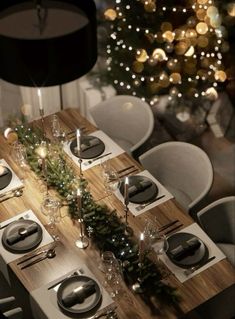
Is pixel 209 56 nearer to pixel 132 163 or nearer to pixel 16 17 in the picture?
pixel 132 163

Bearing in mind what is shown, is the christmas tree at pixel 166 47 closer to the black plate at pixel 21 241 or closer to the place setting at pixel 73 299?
the black plate at pixel 21 241

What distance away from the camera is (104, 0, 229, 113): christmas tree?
13.2 feet

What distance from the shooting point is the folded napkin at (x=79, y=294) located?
2600 millimetres

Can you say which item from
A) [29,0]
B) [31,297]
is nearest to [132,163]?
[31,297]

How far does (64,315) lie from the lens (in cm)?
257

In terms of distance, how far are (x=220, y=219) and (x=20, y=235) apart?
124cm

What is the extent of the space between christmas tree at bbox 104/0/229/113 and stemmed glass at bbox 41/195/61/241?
161cm

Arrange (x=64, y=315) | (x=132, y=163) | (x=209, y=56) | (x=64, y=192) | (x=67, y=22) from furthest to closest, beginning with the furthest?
1. (x=209, y=56)
2. (x=132, y=163)
3. (x=64, y=192)
4. (x=64, y=315)
5. (x=67, y=22)

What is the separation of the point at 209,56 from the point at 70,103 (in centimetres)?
142

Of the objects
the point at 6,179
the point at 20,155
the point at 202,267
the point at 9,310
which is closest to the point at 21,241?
the point at 9,310

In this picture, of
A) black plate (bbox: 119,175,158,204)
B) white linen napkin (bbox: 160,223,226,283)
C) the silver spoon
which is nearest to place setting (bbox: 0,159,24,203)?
the silver spoon

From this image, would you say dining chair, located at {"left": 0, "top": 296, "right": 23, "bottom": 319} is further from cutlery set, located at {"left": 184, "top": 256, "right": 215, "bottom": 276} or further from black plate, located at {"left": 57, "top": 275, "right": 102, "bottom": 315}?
cutlery set, located at {"left": 184, "top": 256, "right": 215, "bottom": 276}

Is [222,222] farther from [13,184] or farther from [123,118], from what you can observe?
[13,184]

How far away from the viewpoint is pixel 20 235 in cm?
293
